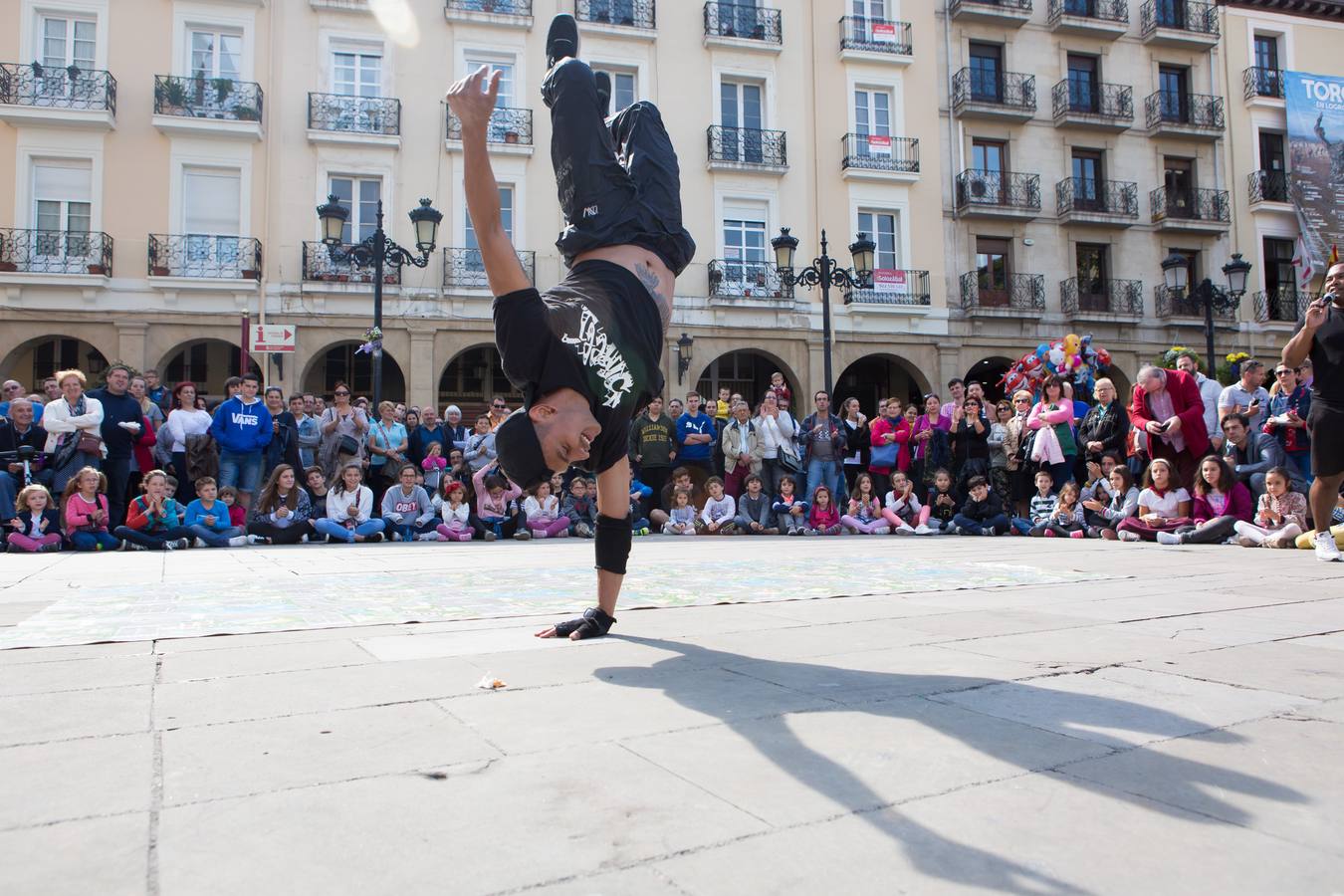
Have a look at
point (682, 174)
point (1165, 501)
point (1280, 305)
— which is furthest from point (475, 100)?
point (1280, 305)

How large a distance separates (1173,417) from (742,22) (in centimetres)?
1629

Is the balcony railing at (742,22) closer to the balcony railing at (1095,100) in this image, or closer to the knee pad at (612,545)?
the balcony railing at (1095,100)

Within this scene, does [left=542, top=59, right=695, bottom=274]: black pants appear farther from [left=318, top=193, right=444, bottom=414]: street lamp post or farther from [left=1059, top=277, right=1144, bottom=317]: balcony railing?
[left=1059, top=277, right=1144, bottom=317]: balcony railing

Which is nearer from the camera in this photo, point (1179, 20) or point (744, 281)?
point (744, 281)

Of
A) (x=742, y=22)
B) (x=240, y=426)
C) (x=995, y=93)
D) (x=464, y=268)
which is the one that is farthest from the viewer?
(x=995, y=93)

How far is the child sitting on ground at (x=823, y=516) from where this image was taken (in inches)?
449

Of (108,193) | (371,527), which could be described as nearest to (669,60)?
(108,193)

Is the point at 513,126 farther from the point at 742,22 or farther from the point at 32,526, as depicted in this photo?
the point at 32,526

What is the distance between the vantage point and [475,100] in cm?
267

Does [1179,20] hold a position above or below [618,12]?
above

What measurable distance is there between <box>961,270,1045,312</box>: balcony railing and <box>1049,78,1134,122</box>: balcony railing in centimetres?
435

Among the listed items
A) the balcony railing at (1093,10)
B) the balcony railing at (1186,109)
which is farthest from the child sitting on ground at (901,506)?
the balcony railing at (1186,109)

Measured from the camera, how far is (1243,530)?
809 cm

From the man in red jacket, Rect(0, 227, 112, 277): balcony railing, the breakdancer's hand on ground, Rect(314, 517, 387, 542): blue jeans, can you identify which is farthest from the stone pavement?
Rect(0, 227, 112, 277): balcony railing
